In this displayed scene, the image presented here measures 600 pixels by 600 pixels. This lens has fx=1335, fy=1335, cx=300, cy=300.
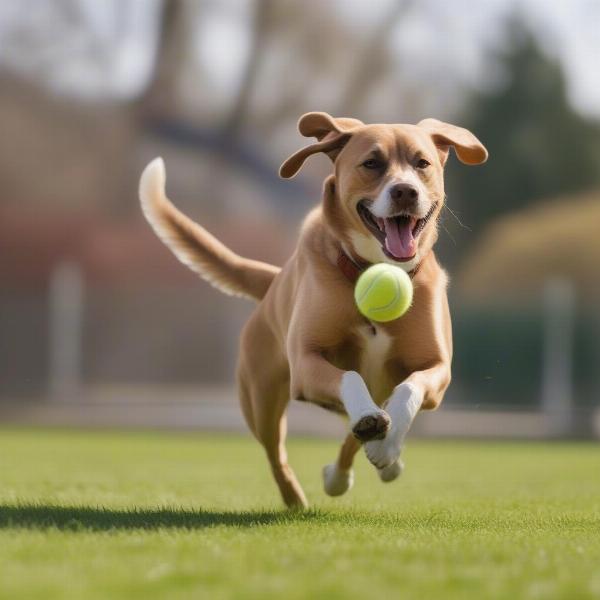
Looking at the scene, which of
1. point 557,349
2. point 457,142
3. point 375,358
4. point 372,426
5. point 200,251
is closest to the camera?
point 372,426

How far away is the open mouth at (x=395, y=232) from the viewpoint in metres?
5.35

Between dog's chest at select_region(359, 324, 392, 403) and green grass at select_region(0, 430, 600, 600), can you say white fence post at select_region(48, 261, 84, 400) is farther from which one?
dog's chest at select_region(359, 324, 392, 403)

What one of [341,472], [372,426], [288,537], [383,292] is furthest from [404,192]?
[341,472]

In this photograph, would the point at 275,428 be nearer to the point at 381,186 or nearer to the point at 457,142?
the point at 381,186

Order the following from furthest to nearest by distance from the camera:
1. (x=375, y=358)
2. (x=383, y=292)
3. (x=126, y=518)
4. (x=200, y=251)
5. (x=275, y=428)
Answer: (x=200, y=251), (x=275, y=428), (x=375, y=358), (x=383, y=292), (x=126, y=518)

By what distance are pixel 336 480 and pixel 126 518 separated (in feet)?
5.57

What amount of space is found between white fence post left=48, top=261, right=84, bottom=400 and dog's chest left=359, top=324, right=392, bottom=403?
12.9 meters

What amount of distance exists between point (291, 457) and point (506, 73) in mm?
16776

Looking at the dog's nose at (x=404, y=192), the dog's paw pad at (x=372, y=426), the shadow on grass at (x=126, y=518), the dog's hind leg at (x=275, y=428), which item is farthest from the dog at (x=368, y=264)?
the shadow on grass at (x=126, y=518)

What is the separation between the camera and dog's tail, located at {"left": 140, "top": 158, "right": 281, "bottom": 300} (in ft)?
22.1

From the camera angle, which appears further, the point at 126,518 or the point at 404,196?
the point at 404,196

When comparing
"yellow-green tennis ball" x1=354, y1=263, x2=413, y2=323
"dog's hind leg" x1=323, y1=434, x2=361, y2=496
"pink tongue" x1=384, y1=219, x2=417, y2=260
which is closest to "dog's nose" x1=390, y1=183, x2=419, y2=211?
"pink tongue" x1=384, y1=219, x2=417, y2=260

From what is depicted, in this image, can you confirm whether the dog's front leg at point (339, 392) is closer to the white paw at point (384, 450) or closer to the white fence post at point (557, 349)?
the white paw at point (384, 450)

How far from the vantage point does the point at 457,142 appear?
582cm
